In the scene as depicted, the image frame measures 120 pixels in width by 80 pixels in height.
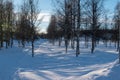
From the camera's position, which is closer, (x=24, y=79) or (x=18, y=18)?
(x=24, y=79)

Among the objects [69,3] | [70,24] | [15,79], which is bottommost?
[15,79]

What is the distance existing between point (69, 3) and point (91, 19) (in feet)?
15.3

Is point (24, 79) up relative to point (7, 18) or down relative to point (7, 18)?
down

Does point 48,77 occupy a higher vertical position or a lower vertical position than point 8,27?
lower

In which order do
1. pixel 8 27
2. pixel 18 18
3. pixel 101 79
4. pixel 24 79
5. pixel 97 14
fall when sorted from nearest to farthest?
pixel 101 79
pixel 24 79
pixel 97 14
pixel 8 27
pixel 18 18

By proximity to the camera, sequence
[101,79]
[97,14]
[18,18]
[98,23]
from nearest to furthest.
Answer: [101,79] → [97,14] → [98,23] → [18,18]

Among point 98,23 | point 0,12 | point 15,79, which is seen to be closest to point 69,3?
point 98,23

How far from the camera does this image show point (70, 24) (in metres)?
35.7

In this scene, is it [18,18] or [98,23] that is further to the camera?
[18,18]

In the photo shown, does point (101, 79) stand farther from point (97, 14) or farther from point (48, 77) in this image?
point (97, 14)

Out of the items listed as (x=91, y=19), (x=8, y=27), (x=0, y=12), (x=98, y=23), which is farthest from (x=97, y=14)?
(x=8, y=27)

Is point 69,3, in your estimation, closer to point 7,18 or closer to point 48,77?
point 48,77

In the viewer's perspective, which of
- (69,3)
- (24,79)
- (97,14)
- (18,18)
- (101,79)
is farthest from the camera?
(18,18)

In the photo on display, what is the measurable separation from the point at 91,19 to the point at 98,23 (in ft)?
11.1
